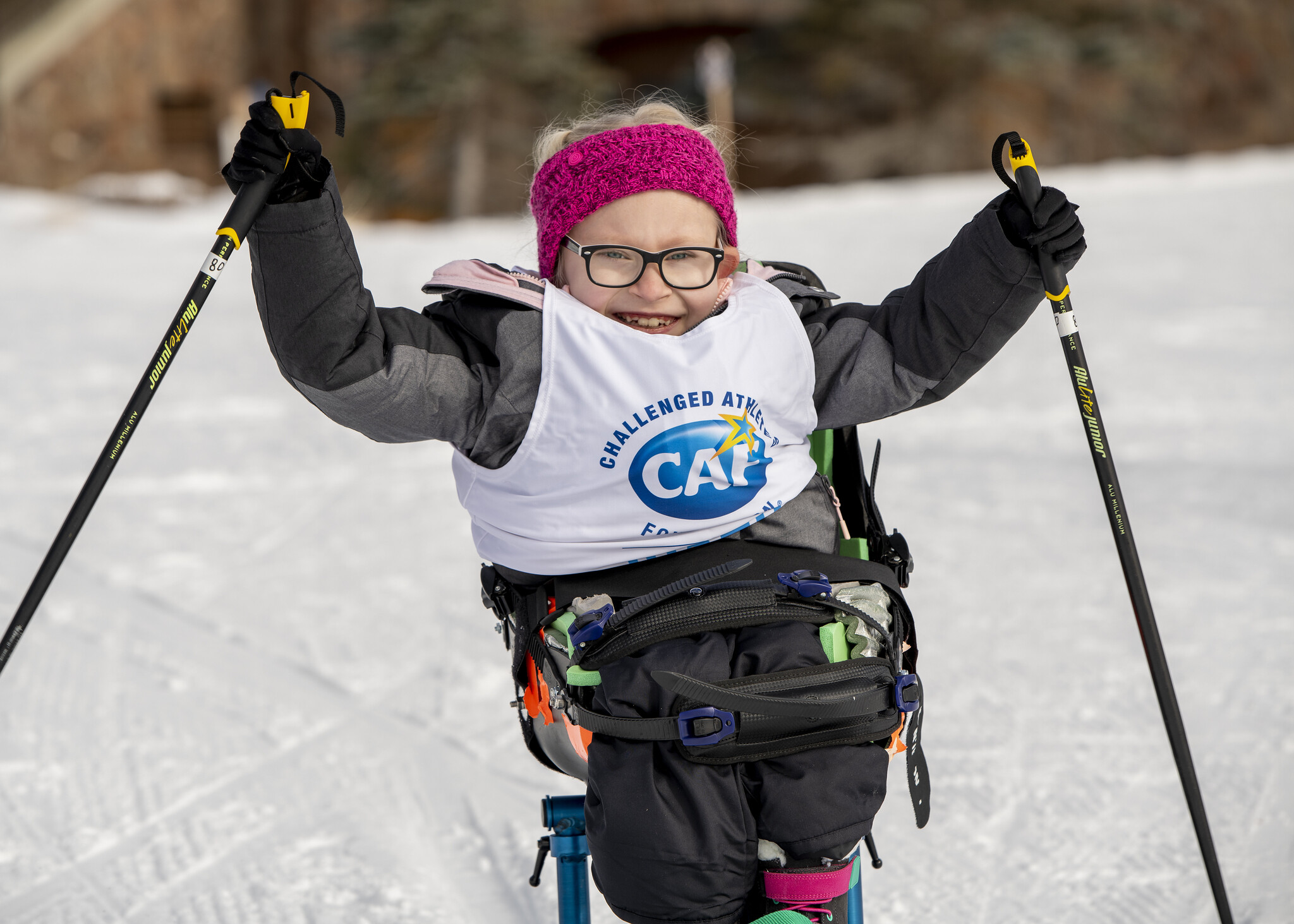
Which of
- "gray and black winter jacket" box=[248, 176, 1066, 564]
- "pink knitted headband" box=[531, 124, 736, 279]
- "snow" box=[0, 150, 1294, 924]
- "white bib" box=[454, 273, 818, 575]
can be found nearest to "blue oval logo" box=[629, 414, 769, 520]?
"white bib" box=[454, 273, 818, 575]

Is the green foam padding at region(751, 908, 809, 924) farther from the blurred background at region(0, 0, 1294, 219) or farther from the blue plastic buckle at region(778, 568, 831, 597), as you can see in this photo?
the blurred background at region(0, 0, 1294, 219)

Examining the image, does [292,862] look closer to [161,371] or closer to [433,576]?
[161,371]

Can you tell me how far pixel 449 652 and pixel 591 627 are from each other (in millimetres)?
1998

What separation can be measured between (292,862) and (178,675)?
1055 mm

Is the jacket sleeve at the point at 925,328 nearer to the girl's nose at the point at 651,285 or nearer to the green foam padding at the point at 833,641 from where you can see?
the girl's nose at the point at 651,285

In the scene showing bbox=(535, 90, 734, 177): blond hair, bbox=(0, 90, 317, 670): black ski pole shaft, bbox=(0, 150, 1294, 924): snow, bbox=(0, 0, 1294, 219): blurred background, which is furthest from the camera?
bbox=(0, 0, 1294, 219): blurred background

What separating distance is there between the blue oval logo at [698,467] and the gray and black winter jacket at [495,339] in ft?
0.35

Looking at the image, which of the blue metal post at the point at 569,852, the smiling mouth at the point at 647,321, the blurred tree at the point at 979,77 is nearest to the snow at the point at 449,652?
the blue metal post at the point at 569,852

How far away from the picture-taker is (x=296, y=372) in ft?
5.44

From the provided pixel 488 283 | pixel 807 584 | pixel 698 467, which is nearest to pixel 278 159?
pixel 488 283

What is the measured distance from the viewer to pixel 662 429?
5.63 ft

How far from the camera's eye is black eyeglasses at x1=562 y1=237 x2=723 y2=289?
178 centimetres

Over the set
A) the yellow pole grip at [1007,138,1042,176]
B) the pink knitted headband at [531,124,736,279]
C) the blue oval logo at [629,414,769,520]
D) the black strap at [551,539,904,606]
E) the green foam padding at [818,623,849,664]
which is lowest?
the green foam padding at [818,623,849,664]

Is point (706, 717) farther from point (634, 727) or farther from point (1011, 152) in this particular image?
point (1011, 152)
